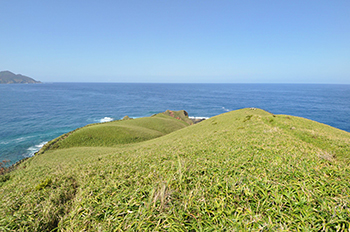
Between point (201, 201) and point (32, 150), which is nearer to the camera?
point (201, 201)

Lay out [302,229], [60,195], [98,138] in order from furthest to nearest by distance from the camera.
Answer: [98,138] < [60,195] < [302,229]

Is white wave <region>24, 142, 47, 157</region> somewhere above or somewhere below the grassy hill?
below

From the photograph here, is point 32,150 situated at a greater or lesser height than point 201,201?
lesser

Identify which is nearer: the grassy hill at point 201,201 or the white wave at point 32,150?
the grassy hill at point 201,201

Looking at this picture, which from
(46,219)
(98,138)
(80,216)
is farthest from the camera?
(98,138)

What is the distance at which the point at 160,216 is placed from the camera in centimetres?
345

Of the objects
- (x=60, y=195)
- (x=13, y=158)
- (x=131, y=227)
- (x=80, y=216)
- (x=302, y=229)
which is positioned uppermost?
(x=302, y=229)

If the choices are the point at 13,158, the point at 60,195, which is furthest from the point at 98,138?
the point at 60,195

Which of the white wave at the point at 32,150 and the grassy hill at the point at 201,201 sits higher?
the grassy hill at the point at 201,201

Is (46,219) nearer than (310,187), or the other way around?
(310,187)

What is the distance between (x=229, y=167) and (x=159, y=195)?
301 cm

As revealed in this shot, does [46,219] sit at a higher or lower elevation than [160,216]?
lower

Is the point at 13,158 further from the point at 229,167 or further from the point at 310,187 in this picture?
the point at 310,187

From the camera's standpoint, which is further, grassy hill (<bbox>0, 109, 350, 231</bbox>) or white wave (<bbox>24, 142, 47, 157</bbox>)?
white wave (<bbox>24, 142, 47, 157</bbox>)
